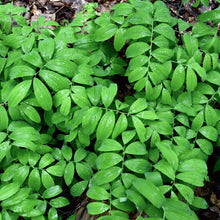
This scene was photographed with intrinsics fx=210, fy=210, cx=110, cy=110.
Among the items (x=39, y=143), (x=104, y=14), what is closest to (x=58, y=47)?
(x=104, y=14)

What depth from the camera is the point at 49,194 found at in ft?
6.65

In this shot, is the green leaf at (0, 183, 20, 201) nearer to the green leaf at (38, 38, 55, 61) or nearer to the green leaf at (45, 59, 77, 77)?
the green leaf at (45, 59, 77, 77)

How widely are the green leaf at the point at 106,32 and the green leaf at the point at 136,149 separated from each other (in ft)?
4.25

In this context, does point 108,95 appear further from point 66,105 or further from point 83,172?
point 83,172

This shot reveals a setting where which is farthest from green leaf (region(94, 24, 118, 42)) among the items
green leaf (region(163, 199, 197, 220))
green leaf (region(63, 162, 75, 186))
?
green leaf (region(163, 199, 197, 220))

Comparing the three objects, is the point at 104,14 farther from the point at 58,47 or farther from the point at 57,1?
the point at 57,1

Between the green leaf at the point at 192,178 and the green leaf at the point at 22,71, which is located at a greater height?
the green leaf at the point at 22,71

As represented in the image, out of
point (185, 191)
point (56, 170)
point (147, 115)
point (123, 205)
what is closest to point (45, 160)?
point (56, 170)

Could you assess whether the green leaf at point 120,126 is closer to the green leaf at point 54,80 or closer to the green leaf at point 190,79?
the green leaf at point 54,80

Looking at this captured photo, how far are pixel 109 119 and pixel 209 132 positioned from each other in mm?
1080

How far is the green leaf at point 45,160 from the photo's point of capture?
2.10m

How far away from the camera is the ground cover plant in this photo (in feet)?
6.08

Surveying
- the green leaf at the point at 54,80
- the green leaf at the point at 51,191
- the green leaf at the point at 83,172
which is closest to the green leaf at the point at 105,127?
the green leaf at the point at 83,172

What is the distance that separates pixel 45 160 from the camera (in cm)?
213
